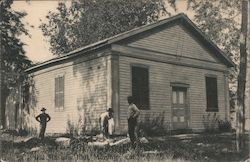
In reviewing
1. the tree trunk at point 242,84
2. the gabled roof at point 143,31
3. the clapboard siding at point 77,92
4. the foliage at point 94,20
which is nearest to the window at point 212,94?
the gabled roof at point 143,31

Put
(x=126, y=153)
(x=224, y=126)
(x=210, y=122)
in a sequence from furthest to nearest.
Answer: (x=224, y=126) < (x=210, y=122) < (x=126, y=153)

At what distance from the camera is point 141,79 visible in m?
16.4

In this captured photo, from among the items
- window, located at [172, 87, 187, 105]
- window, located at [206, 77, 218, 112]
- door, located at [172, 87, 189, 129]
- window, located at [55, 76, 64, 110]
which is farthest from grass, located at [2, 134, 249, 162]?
window, located at [206, 77, 218, 112]

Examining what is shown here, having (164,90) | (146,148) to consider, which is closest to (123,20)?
(164,90)

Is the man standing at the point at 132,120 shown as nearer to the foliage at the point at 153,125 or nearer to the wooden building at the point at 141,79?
the wooden building at the point at 141,79

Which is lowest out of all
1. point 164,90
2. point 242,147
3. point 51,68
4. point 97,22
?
point 242,147

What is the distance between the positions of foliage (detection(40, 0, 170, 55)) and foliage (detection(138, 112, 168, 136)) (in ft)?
69.8

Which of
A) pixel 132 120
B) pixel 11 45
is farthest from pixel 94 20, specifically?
pixel 132 120

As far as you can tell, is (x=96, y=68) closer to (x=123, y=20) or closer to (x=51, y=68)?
(x=51, y=68)

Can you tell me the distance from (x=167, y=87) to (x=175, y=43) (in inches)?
92.4

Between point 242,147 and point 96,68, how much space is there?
23.7ft

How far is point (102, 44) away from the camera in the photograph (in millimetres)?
15305

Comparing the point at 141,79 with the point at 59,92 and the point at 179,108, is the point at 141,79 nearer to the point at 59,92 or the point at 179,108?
the point at 179,108

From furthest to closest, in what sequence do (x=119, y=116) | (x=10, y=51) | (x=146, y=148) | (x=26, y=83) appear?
(x=26, y=83) < (x=10, y=51) < (x=119, y=116) < (x=146, y=148)
